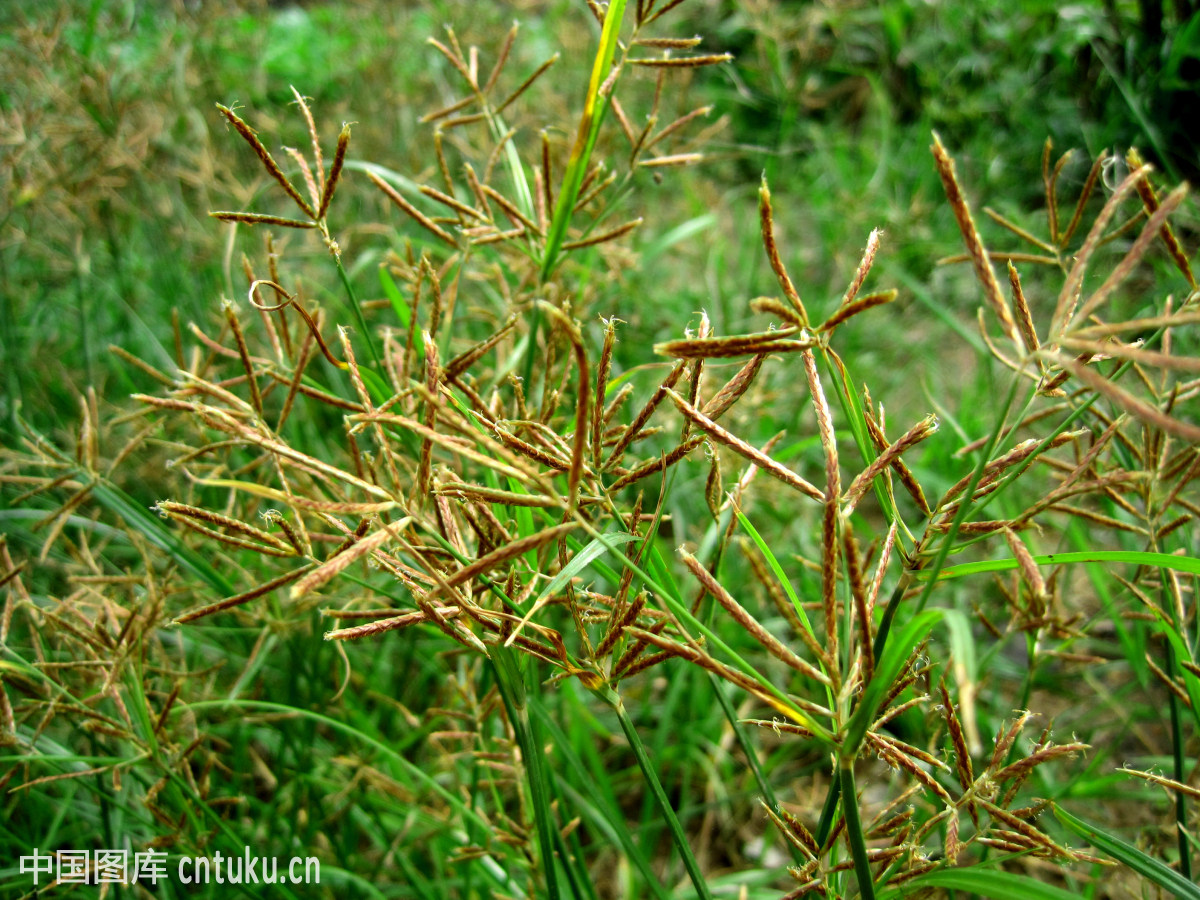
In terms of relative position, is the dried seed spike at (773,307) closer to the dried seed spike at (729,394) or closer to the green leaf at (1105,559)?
the dried seed spike at (729,394)

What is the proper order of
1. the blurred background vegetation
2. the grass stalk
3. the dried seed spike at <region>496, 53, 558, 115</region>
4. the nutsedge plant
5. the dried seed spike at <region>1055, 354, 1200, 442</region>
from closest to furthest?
the dried seed spike at <region>1055, 354, 1200, 442</region> → the nutsedge plant → the grass stalk → the dried seed spike at <region>496, 53, 558, 115</region> → the blurred background vegetation

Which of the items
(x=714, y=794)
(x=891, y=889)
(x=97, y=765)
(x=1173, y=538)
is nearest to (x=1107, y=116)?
(x=1173, y=538)

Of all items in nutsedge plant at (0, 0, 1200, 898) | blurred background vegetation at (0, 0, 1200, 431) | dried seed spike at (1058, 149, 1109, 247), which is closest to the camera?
nutsedge plant at (0, 0, 1200, 898)

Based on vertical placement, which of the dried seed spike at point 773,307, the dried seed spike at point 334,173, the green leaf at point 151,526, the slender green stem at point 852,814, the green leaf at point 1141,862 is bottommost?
the green leaf at point 151,526

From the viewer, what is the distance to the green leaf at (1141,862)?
53 cm

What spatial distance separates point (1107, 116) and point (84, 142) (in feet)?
9.11

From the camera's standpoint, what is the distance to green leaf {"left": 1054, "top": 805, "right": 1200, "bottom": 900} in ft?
1.73

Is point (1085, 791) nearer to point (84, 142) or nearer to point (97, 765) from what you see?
point (97, 765)

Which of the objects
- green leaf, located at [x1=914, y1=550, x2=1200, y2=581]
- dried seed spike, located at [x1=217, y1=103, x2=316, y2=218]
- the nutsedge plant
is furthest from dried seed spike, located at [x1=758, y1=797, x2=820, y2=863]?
dried seed spike, located at [x1=217, y1=103, x2=316, y2=218]

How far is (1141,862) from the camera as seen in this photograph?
54 cm

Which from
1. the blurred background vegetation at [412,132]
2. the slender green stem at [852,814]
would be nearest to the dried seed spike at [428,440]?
the slender green stem at [852,814]

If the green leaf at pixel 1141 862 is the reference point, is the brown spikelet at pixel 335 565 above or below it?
above

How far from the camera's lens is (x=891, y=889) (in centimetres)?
56

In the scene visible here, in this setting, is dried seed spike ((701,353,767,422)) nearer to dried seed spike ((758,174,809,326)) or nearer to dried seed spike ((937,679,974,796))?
dried seed spike ((758,174,809,326))
